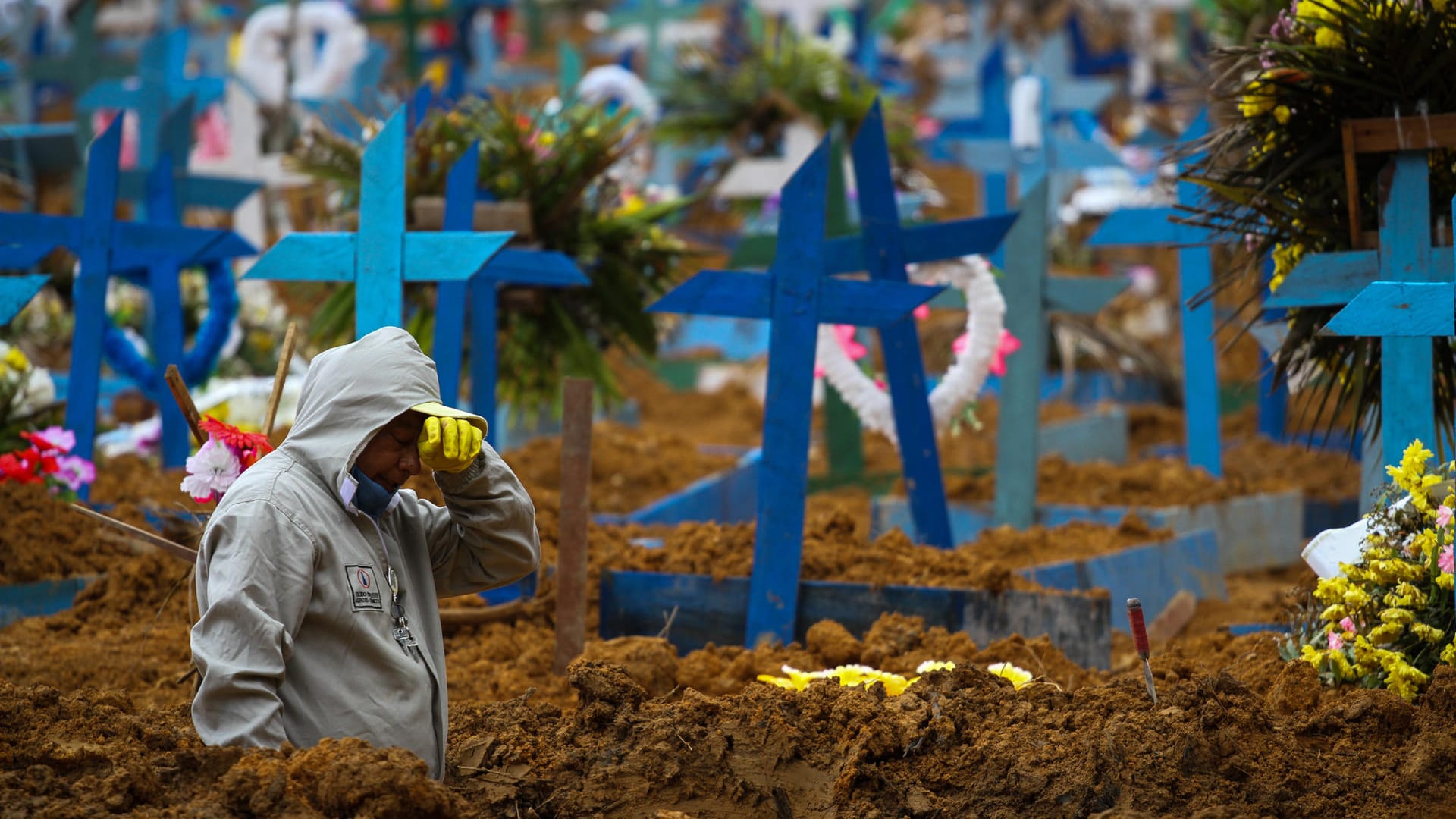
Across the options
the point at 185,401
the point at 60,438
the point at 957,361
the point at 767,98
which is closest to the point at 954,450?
the point at 957,361

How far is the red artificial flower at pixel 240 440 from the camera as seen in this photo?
4.28m

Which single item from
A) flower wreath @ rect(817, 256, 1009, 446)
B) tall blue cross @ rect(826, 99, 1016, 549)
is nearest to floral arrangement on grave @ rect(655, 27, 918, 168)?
flower wreath @ rect(817, 256, 1009, 446)

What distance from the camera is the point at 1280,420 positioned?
10.8 metres

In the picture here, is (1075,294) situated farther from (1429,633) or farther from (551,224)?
(1429,633)

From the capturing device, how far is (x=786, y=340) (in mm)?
5672

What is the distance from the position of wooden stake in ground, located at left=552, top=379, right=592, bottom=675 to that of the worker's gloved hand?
177 cm

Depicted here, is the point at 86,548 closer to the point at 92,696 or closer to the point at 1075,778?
the point at 92,696

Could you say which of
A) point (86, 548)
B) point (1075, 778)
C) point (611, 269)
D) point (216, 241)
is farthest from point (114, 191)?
point (1075, 778)

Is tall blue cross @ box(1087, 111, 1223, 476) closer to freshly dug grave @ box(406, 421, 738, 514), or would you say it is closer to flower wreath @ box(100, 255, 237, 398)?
freshly dug grave @ box(406, 421, 738, 514)

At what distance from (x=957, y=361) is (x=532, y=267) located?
2357mm

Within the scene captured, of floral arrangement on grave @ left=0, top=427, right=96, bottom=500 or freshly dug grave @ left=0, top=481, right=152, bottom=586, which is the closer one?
freshly dug grave @ left=0, top=481, right=152, bottom=586

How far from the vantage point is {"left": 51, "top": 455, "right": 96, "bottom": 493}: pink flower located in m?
6.41

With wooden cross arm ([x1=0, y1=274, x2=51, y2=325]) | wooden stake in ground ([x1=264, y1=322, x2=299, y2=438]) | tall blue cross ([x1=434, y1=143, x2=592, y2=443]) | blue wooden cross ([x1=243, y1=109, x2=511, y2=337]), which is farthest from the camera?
tall blue cross ([x1=434, y1=143, x2=592, y2=443])

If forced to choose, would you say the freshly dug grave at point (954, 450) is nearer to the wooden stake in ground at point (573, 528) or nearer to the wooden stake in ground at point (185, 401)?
the wooden stake in ground at point (573, 528)
